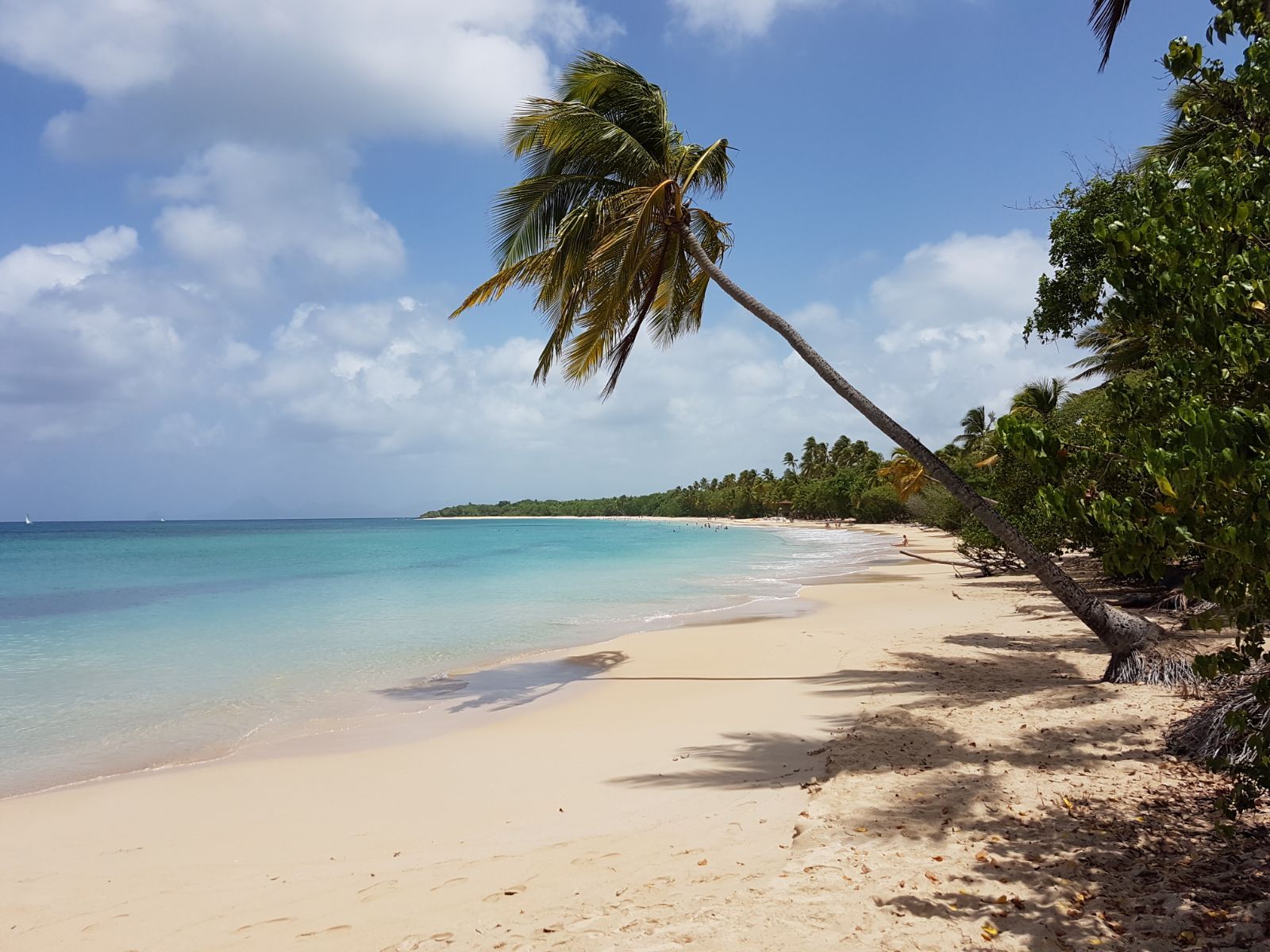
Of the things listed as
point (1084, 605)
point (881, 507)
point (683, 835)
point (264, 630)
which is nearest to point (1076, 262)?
point (1084, 605)

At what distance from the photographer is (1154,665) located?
646cm

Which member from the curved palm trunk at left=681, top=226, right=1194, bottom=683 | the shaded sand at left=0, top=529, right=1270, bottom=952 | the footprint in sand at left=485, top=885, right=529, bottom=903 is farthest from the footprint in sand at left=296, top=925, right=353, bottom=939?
the curved palm trunk at left=681, top=226, right=1194, bottom=683

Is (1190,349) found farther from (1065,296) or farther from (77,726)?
(77,726)

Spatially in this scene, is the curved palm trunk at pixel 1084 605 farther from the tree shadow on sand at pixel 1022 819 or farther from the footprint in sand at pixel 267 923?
the footprint in sand at pixel 267 923

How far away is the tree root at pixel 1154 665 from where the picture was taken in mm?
6336

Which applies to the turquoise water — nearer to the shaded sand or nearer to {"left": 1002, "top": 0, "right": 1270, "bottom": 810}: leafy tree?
the shaded sand

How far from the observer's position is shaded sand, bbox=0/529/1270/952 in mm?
3109

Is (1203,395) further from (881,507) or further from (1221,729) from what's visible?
(881,507)

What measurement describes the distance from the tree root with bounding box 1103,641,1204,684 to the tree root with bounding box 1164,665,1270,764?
1141 millimetres

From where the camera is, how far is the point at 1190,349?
9.96ft

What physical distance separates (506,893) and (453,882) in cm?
39

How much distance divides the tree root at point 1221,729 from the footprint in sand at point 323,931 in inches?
180

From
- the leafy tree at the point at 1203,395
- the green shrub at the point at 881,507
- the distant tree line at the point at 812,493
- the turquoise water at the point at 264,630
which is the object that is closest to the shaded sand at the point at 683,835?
the leafy tree at the point at 1203,395

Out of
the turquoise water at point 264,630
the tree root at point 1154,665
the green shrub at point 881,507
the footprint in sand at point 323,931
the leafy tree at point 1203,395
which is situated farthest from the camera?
the green shrub at point 881,507
